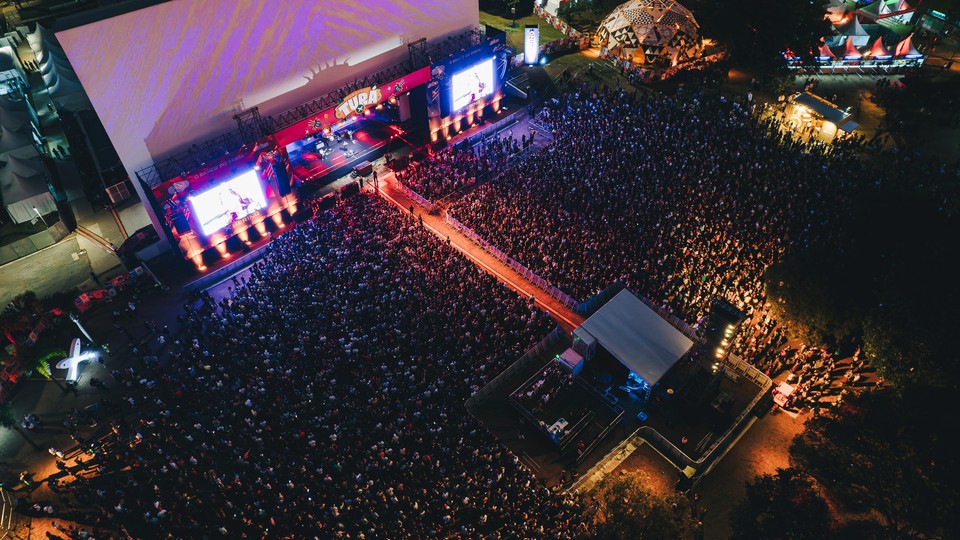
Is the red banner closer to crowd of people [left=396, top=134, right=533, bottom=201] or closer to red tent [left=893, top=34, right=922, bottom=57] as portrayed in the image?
crowd of people [left=396, top=134, right=533, bottom=201]

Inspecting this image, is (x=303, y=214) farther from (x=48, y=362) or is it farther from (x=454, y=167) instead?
(x=48, y=362)

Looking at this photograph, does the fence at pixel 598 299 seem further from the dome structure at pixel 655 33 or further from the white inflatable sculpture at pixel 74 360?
the dome structure at pixel 655 33

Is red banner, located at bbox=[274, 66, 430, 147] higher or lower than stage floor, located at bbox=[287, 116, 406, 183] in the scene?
higher

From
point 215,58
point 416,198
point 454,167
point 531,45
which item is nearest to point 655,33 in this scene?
point 531,45

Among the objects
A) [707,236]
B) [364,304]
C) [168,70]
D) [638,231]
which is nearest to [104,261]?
[168,70]

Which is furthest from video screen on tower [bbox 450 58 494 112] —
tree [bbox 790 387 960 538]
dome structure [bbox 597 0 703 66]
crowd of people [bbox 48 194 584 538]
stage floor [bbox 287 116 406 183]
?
tree [bbox 790 387 960 538]

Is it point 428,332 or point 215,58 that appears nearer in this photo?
point 428,332

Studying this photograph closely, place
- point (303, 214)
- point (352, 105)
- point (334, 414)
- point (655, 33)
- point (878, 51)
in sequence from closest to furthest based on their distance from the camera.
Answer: point (334, 414)
point (352, 105)
point (303, 214)
point (655, 33)
point (878, 51)
